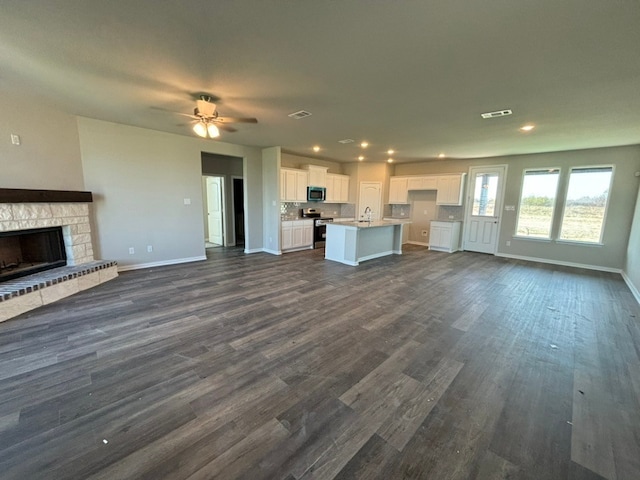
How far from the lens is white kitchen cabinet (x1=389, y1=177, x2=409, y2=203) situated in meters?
8.43

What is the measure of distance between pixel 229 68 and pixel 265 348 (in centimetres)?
278

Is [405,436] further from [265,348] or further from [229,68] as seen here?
[229,68]

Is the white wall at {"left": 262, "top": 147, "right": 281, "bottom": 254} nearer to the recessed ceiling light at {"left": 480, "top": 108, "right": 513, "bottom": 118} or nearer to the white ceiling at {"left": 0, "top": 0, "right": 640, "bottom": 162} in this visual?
the white ceiling at {"left": 0, "top": 0, "right": 640, "bottom": 162}

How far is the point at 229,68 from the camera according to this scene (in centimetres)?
254

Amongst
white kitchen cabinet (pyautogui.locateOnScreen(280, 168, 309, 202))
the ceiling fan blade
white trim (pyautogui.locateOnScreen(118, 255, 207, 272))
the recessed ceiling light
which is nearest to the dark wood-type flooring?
white trim (pyautogui.locateOnScreen(118, 255, 207, 272))

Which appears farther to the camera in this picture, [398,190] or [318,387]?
[398,190]

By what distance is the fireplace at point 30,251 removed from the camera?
3.55m

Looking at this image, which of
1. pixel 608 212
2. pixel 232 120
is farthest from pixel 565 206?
pixel 232 120

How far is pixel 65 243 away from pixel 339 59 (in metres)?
4.90

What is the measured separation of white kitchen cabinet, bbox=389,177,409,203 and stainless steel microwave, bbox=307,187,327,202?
2376 mm

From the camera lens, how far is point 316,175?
24.6ft

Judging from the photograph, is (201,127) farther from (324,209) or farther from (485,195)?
(485,195)

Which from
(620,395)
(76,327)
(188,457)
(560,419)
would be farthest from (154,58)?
(620,395)

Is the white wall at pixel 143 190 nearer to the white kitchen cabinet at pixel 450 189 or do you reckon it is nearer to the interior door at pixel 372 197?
the interior door at pixel 372 197
